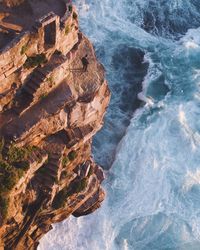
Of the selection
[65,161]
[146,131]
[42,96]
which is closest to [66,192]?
[65,161]

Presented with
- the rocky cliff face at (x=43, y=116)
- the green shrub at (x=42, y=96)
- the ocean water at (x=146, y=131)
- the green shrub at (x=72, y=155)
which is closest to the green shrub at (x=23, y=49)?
the rocky cliff face at (x=43, y=116)

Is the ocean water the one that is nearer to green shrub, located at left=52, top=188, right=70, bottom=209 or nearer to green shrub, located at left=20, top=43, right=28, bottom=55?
green shrub, located at left=52, top=188, right=70, bottom=209

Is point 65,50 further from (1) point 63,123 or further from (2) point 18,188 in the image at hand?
(2) point 18,188

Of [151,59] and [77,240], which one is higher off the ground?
[151,59]

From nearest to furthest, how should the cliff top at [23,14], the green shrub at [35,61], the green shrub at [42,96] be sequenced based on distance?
the green shrub at [35,61] < the cliff top at [23,14] < the green shrub at [42,96]

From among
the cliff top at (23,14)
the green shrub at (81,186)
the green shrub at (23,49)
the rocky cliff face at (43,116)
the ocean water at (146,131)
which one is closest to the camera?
the green shrub at (23,49)

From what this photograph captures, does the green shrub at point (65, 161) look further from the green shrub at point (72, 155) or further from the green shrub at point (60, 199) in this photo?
the green shrub at point (60, 199)

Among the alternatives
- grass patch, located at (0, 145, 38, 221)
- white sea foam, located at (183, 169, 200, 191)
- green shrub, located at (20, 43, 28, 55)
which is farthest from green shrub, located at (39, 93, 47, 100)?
white sea foam, located at (183, 169, 200, 191)

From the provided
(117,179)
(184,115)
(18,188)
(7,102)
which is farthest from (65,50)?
(184,115)
